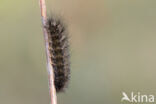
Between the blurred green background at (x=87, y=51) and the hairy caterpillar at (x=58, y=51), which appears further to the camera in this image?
the blurred green background at (x=87, y=51)

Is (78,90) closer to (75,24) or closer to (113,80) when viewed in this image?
(113,80)

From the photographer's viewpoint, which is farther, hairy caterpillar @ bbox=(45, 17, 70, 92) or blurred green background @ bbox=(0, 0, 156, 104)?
blurred green background @ bbox=(0, 0, 156, 104)

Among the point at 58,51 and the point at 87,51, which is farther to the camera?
the point at 87,51

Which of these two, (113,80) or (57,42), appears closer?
(57,42)

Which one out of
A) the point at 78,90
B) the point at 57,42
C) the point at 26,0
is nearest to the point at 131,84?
the point at 78,90
